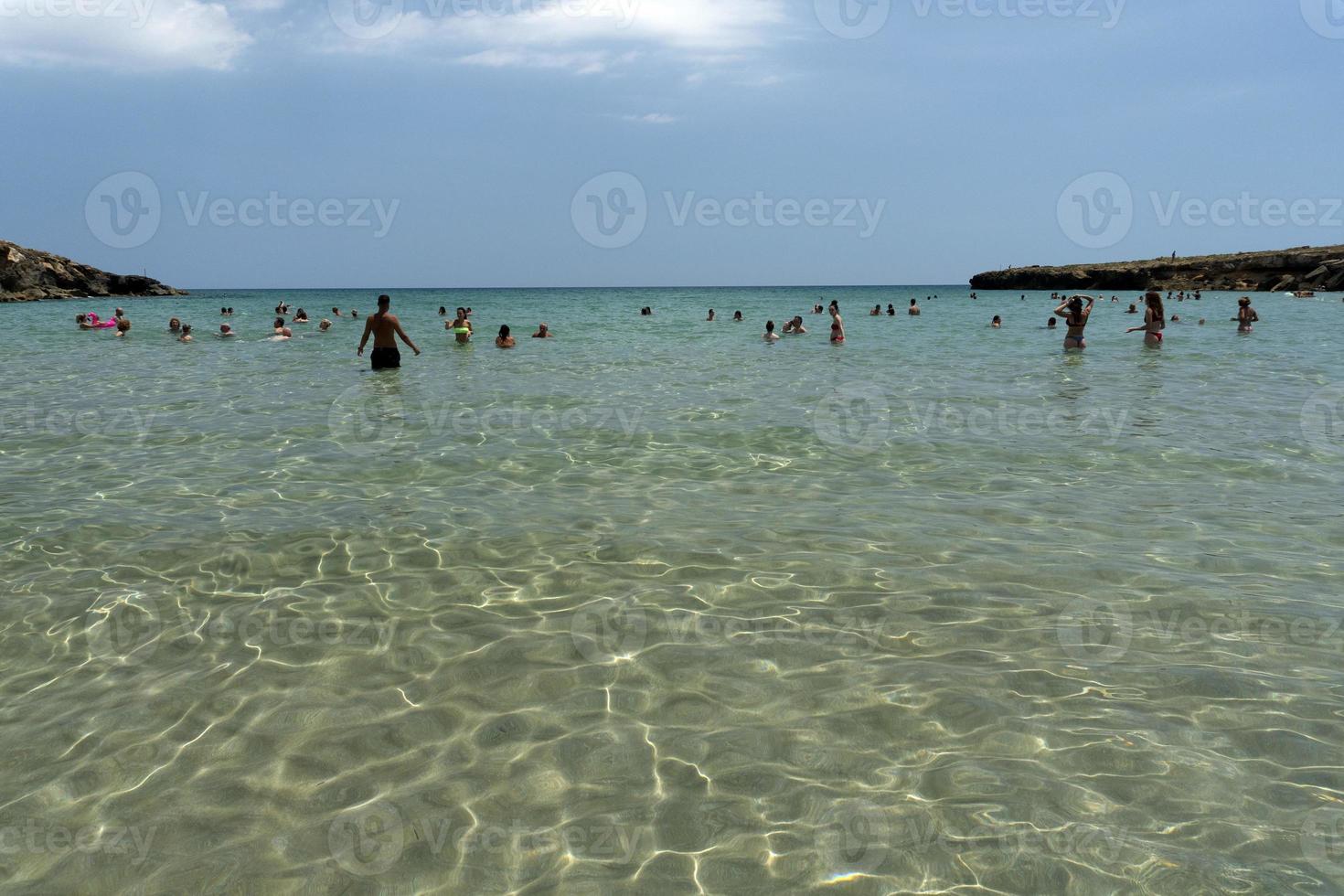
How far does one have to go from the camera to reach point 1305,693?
3.95m

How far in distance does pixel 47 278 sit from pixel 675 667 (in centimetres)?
9572

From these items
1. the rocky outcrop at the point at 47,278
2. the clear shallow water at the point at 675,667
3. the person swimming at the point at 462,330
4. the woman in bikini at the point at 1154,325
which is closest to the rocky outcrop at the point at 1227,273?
the woman in bikini at the point at 1154,325

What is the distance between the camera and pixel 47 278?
76.4m

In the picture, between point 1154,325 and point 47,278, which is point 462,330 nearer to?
point 1154,325

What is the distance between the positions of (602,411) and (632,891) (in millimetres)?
10477

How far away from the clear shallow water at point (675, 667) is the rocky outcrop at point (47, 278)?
81362 millimetres

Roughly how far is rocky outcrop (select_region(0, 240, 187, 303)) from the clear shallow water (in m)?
81.4

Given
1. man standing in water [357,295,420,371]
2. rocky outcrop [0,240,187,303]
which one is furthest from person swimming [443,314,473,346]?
rocky outcrop [0,240,187,303]

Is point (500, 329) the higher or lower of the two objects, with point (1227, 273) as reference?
lower

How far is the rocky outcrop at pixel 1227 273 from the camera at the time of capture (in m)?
68.1

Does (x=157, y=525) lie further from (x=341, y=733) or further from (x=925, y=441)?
(x=925, y=441)

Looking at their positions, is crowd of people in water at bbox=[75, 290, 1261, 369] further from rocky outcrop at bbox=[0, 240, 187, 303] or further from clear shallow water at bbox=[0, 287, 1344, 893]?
rocky outcrop at bbox=[0, 240, 187, 303]

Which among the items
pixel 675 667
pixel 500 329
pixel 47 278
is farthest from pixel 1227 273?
pixel 47 278

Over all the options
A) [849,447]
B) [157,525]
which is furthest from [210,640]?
[849,447]
